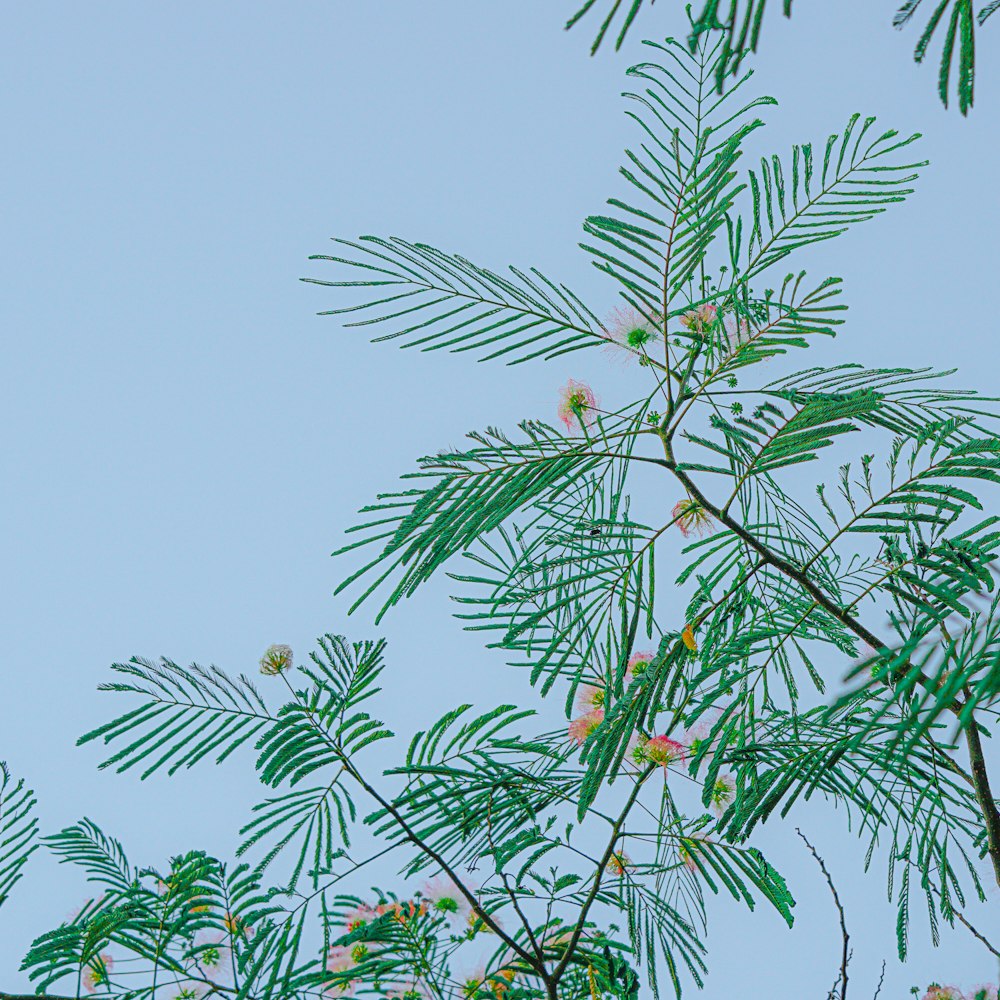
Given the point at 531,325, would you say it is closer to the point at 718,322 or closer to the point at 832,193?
the point at 718,322

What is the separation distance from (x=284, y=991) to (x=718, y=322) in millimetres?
669

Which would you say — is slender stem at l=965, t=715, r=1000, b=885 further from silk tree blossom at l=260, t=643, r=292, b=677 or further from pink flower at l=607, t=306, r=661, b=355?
silk tree blossom at l=260, t=643, r=292, b=677

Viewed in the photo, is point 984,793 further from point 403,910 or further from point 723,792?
point 403,910

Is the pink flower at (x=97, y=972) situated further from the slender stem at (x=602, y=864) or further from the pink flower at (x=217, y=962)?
the slender stem at (x=602, y=864)

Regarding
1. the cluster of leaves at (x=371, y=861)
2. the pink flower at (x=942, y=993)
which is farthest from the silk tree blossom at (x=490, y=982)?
the pink flower at (x=942, y=993)

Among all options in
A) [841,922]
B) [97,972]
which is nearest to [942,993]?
[841,922]

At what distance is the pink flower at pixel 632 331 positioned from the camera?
95cm

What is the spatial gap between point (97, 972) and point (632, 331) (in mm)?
787

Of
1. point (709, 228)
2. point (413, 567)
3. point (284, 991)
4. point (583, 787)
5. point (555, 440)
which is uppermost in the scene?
point (709, 228)

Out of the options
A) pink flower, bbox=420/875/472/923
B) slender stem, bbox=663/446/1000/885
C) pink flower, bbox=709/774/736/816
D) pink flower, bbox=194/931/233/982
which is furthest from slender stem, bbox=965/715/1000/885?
pink flower, bbox=194/931/233/982

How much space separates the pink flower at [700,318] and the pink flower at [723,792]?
18.1 inches

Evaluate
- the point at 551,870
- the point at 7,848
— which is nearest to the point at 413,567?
the point at 551,870

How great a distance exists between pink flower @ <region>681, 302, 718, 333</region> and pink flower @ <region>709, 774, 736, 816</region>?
0.46 meters

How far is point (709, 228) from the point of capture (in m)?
0.87
